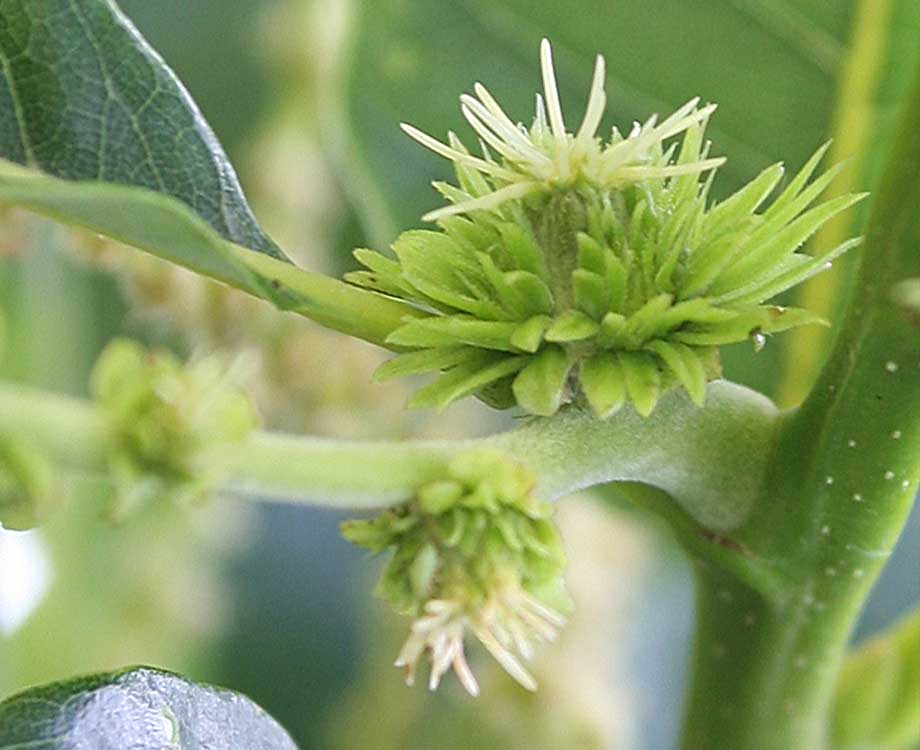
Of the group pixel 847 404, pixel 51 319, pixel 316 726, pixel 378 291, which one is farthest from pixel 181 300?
pixel 316 726

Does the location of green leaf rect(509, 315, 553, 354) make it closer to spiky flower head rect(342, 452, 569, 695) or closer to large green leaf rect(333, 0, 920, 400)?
spiky flower head rect(342, 452, 569, 695)

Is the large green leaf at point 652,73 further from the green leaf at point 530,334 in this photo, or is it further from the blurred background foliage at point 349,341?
the green leaf at point 530,334

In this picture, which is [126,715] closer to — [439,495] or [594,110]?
[439,495]

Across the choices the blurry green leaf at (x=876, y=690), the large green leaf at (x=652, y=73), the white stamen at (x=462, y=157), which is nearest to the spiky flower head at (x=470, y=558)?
the white stamen at (x=462, y=157)

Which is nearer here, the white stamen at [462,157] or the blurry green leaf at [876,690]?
the white stamen at [462,157]

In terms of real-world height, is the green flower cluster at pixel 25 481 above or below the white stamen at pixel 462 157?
below

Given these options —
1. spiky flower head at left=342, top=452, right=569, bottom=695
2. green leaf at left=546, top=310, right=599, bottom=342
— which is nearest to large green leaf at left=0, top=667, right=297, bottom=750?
spiky flower head at left=342, top=452, right=569, bottom=695
